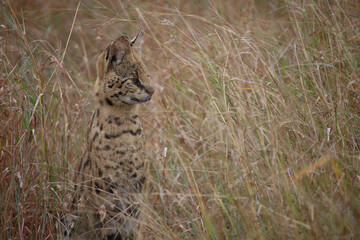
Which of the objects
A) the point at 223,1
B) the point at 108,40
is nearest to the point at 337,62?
the point at 108,40

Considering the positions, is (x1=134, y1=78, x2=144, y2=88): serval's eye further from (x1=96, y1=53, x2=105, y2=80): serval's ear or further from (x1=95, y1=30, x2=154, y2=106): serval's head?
(x1=96, y1=53, x2=105, y2=80): serval's ear

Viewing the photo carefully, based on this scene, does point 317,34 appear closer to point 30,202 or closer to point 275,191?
point 275,191

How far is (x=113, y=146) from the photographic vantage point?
2877 millimetres

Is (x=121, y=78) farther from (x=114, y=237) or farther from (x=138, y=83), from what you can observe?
(x=114, y=237)

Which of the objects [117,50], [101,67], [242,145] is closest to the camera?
[242,145]

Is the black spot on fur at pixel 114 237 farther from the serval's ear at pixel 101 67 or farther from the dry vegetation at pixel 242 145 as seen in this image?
the serval's ear at pixel 101 67

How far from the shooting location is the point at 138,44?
10.5 ft

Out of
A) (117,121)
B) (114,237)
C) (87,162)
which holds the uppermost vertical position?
(117,121)

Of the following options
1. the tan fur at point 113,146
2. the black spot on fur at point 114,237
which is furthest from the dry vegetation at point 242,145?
the black spot on fur at point 114,237

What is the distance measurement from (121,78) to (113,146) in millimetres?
482

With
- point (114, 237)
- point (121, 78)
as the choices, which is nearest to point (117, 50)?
point (121, 78)

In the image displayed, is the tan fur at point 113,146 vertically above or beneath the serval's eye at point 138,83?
beneath

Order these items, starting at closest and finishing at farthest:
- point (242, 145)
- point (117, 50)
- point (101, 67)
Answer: point (242, 145)
point (117, 50)
point (101, 67)

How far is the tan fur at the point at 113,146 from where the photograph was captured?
2816mm
